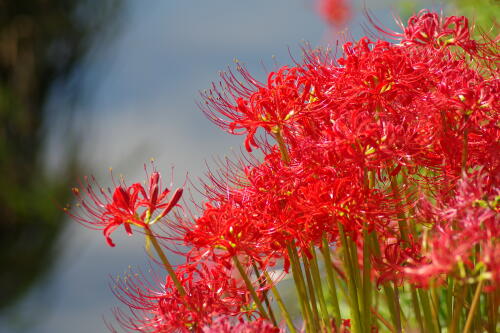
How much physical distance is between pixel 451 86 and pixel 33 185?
547 cm

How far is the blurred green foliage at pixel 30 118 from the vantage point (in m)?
5.82

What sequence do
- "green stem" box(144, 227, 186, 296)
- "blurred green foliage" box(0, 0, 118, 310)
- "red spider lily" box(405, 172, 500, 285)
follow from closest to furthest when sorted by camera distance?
1. "red spider lily" box(405, 172, 500, 285)
2. "green stem" box(144, 227, 186, 296)
3. "blurred green foliage" box(0, 0, 118, 310)

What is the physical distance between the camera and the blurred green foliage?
19.1ft

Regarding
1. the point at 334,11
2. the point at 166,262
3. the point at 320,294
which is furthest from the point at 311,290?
the point at 334,11

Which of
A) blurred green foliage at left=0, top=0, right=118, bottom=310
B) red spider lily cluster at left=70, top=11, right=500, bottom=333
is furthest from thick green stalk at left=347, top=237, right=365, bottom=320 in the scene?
blurred green foliage at left=0, top=0, right=118, bottom=310

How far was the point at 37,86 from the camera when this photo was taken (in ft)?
20.2

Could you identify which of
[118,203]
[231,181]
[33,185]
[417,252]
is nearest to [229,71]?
[231,181]

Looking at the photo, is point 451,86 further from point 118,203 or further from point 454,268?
point 118,203

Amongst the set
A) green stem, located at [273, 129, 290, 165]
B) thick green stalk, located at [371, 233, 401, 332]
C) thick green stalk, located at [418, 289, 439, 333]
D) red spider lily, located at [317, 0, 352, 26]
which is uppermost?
red spider lily, located at [317, 0, 352, 26]

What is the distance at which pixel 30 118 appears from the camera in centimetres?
605

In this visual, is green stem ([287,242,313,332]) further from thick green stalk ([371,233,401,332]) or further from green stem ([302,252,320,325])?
thick green stalk ([371,233,401,332])

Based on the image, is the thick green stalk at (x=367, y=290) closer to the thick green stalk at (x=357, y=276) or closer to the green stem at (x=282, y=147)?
the thick green stalk at (x=357, y=276)

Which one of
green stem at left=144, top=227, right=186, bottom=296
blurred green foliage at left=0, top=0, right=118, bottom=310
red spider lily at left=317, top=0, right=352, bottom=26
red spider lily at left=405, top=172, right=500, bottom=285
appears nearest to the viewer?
red spider lily at left=405, top=172, right=500, bottom=285

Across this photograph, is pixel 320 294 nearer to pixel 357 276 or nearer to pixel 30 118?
pixel 357 276
